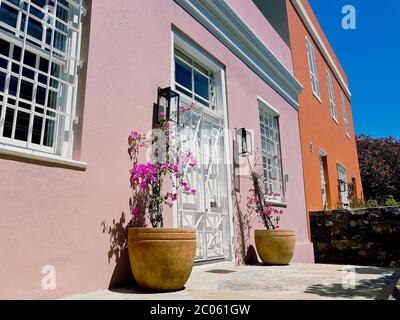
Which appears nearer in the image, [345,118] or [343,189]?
[343,189]

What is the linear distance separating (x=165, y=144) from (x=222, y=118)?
1.76m

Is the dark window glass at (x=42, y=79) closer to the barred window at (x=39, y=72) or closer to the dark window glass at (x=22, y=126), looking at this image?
the barred window at (x=39, y=72)

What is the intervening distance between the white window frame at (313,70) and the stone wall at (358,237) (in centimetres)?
418

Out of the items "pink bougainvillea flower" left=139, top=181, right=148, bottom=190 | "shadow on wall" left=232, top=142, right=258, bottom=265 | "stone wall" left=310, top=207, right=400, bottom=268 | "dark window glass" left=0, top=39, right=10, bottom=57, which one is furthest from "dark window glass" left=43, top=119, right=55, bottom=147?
"stone wall" left=310, top=207, right=400, bottom=268

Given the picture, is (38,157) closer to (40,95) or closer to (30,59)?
(40,95)

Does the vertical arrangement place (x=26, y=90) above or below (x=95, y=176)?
above

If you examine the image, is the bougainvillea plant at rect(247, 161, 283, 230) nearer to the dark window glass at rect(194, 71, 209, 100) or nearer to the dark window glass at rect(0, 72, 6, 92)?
the dark window glass at rect(194, 71, 209, 100)

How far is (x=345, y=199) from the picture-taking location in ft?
37.6

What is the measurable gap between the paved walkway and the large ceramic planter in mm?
97

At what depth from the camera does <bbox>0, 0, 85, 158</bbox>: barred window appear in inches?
103

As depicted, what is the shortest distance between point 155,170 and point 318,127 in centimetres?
784

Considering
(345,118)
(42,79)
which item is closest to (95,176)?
(42,79)

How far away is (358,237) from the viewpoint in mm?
7266
